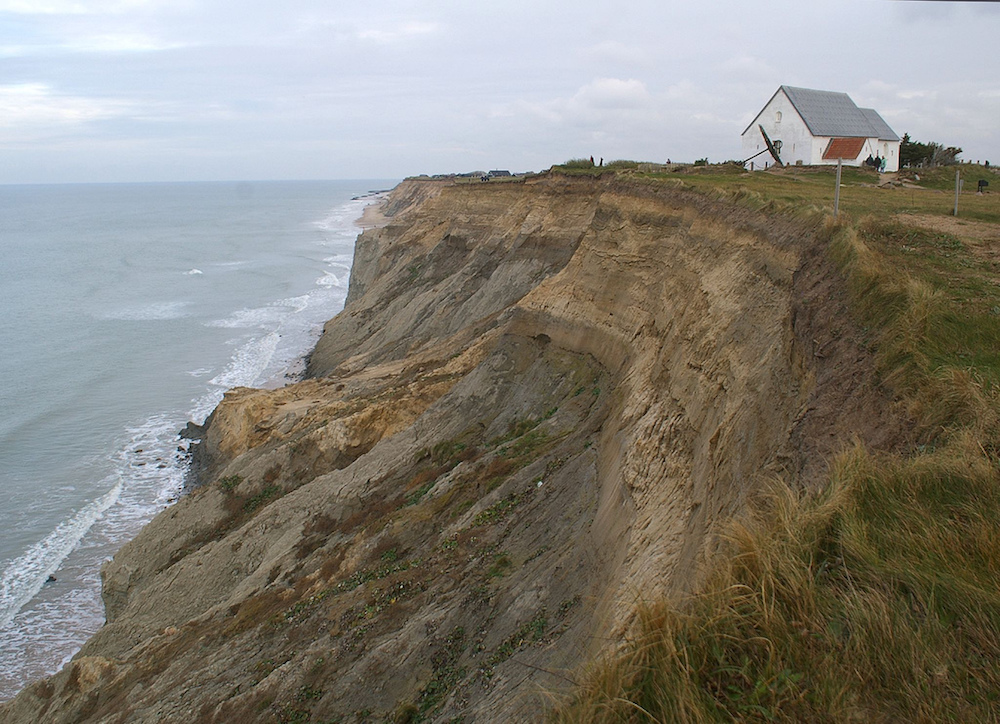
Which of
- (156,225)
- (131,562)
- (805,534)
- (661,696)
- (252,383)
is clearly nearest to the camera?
(661,696)

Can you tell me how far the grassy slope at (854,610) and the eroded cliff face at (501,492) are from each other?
2.79 ft

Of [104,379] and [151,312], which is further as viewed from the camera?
[151,312]

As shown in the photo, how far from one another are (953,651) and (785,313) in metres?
6.87

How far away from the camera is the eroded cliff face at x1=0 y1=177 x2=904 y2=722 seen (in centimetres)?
830

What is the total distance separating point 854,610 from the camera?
3916 millimetres

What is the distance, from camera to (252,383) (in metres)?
37.3

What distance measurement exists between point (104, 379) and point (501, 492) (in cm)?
3358

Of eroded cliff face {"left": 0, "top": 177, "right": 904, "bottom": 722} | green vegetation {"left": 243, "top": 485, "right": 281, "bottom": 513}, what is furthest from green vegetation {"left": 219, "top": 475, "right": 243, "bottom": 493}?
green vegetation {"left": 243, "top": 485, "right": 281, "bottom": 513}

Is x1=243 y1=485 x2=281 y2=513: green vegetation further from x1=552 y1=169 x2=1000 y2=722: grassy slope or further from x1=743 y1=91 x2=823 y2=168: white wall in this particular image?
x1=743 y1=91 x2=823 y2=168: white wall

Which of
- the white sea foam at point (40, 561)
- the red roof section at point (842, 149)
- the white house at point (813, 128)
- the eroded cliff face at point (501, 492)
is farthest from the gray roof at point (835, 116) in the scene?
the white sea foam at point (40, 561)

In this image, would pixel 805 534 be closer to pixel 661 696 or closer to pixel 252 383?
pixel 661 696

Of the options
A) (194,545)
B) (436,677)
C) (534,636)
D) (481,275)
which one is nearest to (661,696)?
(534,636)

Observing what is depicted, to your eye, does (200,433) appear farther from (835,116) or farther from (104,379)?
(835,116)

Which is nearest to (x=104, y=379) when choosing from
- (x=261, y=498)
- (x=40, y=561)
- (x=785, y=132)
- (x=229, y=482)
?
(x=40, y=561)
